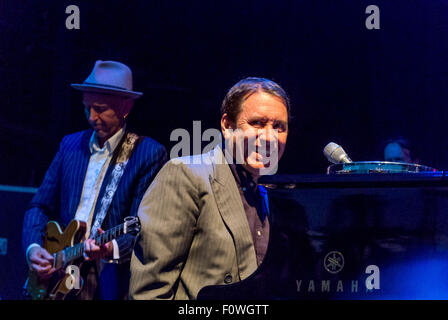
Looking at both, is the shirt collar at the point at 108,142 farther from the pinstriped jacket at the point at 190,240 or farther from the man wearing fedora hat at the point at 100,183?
the pinstriped jacket at the point at 190,240

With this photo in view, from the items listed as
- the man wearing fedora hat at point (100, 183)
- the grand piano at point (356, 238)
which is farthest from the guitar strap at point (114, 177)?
the grand piano at point (356, 238)

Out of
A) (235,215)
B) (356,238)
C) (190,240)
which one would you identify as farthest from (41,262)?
Answer: (356,238)

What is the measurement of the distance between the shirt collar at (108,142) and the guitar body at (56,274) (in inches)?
18.8

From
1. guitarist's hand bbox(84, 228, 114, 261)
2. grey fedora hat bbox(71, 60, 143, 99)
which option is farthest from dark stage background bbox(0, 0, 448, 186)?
guitarist's hand bbox(84, 228, 114, 261)

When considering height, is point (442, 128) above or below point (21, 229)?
above

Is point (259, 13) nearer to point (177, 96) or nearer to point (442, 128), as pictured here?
point (177, 96)

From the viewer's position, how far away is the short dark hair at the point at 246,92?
181 centimetres

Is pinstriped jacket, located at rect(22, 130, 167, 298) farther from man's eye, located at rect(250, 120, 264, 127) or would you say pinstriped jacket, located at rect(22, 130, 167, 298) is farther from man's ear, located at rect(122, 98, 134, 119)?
man's eye, located at rect(250, 120, 264, 127)

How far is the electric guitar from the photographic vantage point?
3152mm
